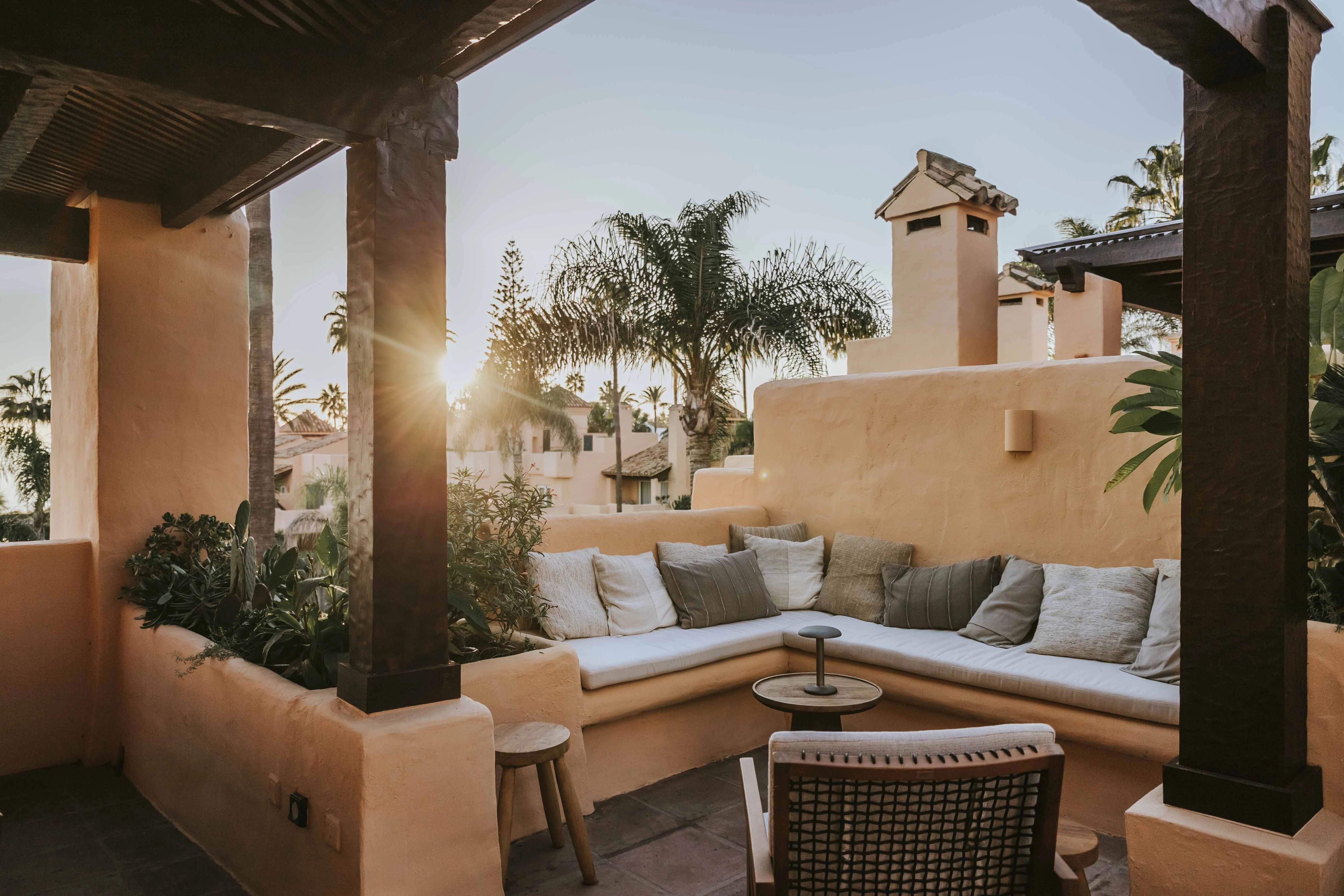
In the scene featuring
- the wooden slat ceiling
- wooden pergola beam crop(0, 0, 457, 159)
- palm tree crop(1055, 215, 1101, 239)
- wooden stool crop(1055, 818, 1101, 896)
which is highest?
palm tree crop(1055, 215, 1101, 239)

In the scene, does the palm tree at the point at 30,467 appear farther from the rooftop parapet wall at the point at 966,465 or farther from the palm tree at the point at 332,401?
the rooftop parapet wall at the point at 966,465

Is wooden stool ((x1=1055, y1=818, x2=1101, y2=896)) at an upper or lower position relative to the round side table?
upper

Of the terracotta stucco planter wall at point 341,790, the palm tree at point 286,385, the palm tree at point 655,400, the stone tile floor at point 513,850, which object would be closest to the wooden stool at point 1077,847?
the stone tile floor at point 513,850

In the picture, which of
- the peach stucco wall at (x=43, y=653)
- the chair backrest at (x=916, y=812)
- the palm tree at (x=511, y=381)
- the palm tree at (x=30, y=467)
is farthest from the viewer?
the palm tree at (x=30, y=467)

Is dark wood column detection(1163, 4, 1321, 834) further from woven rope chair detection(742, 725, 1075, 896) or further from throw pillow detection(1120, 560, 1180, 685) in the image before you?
throw pillow detection(1120, 560, 1180, 685)

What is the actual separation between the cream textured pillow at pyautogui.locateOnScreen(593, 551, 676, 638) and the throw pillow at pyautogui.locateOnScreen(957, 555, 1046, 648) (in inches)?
65.5

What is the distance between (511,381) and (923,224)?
803 centimetres

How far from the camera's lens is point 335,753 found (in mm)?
2457

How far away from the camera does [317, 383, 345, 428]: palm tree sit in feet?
99.8

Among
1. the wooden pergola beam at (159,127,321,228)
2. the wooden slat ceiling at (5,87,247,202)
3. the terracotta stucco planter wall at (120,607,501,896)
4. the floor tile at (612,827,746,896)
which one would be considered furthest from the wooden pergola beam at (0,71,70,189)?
the floor tile at (612,827,746,896)

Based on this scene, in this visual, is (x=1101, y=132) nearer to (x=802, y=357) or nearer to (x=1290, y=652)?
(x=802, y=357)

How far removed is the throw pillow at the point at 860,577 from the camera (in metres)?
5.07

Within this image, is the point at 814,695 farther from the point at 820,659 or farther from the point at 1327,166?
the point at 1327,166

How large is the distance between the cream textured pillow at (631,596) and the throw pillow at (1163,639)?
7.67 ft
